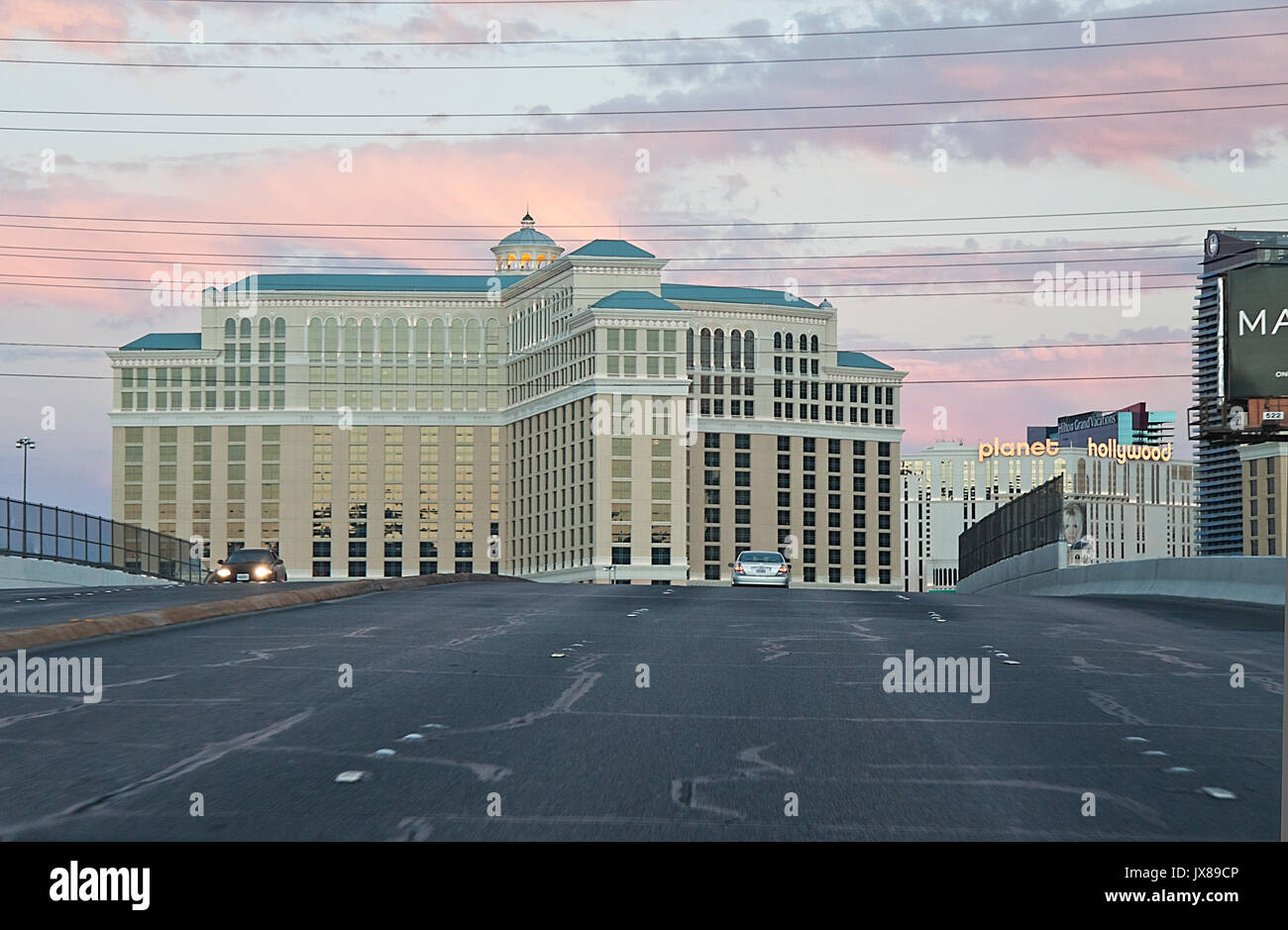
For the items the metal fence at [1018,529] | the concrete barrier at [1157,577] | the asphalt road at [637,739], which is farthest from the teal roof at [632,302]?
the asphalt road at [637,739]

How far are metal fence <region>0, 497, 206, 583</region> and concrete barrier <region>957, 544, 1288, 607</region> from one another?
30.9 m

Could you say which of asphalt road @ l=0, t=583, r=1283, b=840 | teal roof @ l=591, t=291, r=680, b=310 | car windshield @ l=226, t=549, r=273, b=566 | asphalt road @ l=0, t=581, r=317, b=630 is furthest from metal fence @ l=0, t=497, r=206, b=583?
teal roof @ l=591, t=291, r=680, b=310

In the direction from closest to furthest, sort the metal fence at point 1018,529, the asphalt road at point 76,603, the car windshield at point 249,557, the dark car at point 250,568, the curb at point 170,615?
the curb at point 170,615 < the asphalt road at point 76,603 < the metal fence at point 1018,529 < the dark car at point 250,568 < the car windshield at point 249,557

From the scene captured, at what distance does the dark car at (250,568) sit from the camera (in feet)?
181

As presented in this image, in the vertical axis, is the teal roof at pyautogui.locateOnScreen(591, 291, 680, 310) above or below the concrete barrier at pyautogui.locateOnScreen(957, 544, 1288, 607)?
above

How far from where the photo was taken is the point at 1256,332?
4114 inches

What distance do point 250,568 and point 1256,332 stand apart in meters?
73.1

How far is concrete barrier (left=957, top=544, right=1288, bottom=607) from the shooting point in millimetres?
31406

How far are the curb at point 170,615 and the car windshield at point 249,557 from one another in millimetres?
17606

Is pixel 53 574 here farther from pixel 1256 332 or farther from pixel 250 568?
pixel 1256 332

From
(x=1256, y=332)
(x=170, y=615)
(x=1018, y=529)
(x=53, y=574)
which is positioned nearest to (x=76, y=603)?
(x=170, y=615)

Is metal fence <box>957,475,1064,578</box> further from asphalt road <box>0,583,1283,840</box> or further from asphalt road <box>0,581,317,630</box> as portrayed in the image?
asphalt road <box>0,583,1283,840</box>

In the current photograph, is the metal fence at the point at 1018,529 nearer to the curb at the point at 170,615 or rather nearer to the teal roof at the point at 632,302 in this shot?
the curb at the point at 170,615

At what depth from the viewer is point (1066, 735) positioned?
13.2 metres
